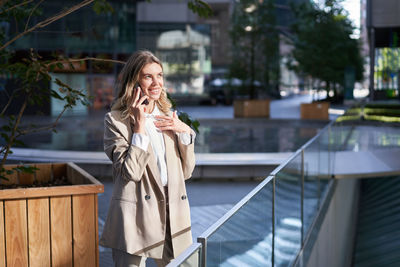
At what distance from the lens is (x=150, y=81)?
299 centimetres

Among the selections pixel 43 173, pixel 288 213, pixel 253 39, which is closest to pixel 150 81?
pixel 43 173

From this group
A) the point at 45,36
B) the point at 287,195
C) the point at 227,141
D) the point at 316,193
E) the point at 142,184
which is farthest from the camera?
the point at 45,36

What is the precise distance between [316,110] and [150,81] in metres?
26.1

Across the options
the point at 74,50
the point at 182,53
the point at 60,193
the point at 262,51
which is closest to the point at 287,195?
the point at 60,193

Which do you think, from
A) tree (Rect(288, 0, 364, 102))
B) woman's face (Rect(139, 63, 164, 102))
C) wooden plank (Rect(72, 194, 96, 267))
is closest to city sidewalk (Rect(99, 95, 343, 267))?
wooden plank (Rect(72, 194, 96, 267))

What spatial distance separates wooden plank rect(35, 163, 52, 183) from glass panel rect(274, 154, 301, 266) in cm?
191

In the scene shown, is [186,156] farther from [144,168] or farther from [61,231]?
[61,231]

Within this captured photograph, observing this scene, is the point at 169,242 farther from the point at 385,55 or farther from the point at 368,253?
the point at 385,55

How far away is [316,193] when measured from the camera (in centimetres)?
786

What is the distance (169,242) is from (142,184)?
0.39 m

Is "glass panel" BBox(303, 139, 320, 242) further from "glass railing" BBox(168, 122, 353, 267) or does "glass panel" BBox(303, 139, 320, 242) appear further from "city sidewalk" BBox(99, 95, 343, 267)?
"city sidewalk" BBox(99, 95, 343, 267)

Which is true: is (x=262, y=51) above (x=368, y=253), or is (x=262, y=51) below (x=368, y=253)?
above

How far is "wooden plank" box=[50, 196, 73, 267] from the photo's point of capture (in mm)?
3740

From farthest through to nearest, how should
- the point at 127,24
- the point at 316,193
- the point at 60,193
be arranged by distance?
the point at 127,24, the point at 316,193, the point at 60,193
